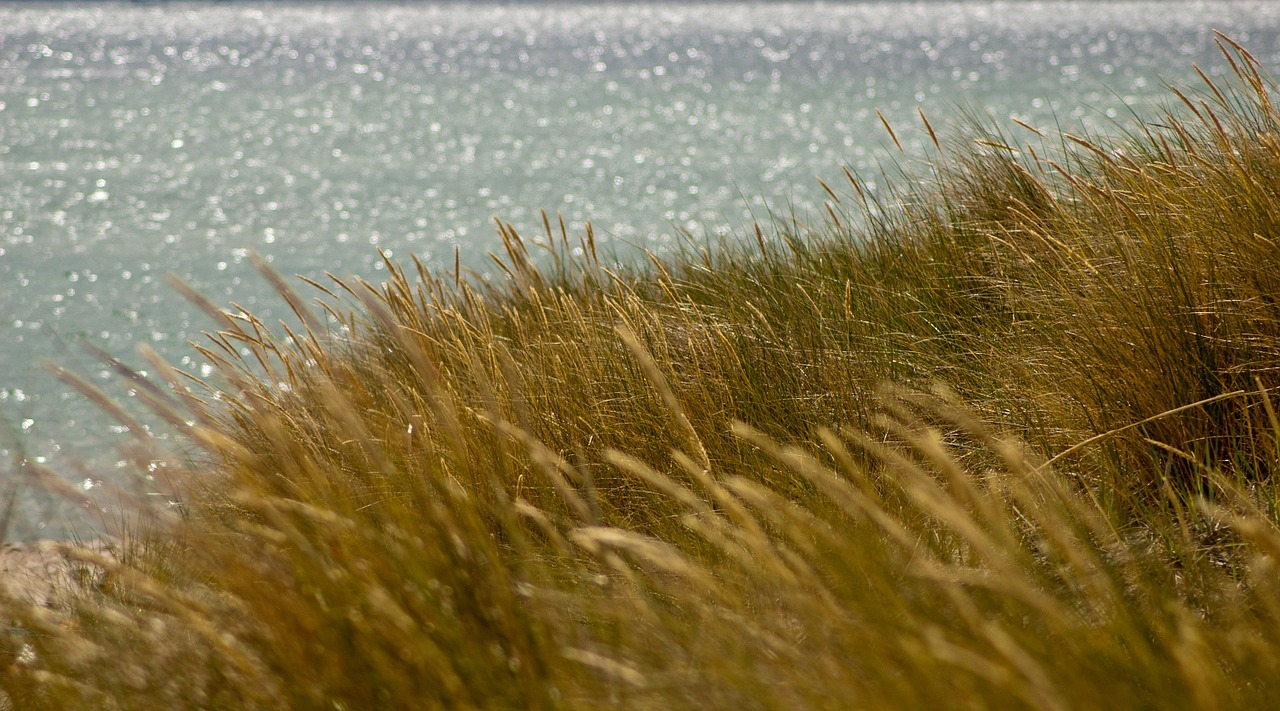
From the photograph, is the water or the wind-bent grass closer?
the wind-bent grass

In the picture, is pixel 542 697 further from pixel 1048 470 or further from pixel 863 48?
pixel 863 48

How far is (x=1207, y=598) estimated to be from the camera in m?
1.76

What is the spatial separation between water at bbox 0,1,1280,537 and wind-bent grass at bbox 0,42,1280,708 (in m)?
0.55

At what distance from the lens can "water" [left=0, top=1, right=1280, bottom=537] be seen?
10727 millimetres

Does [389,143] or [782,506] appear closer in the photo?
[782,506]

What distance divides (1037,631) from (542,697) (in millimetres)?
760

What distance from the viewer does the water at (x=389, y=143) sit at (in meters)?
10.7

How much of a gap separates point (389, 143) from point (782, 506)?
22.7 metres

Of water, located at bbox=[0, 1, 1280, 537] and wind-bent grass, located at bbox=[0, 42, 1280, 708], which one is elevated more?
water, located at bbox=[0, 1, 1280, 537]

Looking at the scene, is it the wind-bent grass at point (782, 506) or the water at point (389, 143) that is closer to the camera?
the wind-bent grass at point (782, 506)

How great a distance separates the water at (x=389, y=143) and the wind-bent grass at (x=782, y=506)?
55 centimetres

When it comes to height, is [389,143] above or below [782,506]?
above

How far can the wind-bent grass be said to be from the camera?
1.51 metres

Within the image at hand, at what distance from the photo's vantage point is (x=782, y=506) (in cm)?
191
